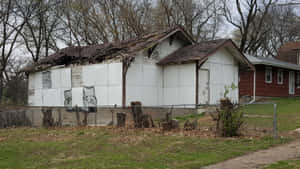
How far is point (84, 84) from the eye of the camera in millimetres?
21641

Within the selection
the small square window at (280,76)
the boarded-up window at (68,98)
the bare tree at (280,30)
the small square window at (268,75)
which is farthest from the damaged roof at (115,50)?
the bare tree at (280,30)

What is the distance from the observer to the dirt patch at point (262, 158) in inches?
308

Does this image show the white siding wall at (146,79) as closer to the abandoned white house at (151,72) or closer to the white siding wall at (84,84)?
the abandoned white house at (151,72)

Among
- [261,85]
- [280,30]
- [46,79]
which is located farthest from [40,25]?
[280,30]

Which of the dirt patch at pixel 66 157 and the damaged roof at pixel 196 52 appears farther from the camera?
the damaged roof at pixel 196 52

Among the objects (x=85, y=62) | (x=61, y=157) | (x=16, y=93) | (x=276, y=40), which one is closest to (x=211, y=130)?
(x=61, y=157)

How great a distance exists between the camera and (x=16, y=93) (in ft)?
110

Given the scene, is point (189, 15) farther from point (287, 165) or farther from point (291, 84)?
point (287, 165)

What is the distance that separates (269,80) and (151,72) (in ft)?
40.2

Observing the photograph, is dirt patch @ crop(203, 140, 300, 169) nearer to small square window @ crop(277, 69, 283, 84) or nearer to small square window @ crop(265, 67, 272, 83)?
small square window @ crop(265, 67, 272, 83)

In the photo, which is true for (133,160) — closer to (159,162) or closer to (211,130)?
(159,162)

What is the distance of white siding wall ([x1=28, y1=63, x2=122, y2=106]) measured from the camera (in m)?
19.8

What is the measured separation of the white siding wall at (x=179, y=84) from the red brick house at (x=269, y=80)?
22.9ft

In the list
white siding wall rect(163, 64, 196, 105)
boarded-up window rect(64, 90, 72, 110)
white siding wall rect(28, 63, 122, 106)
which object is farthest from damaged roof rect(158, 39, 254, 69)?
boarded-up window rect(64, 90, 72, 110)
